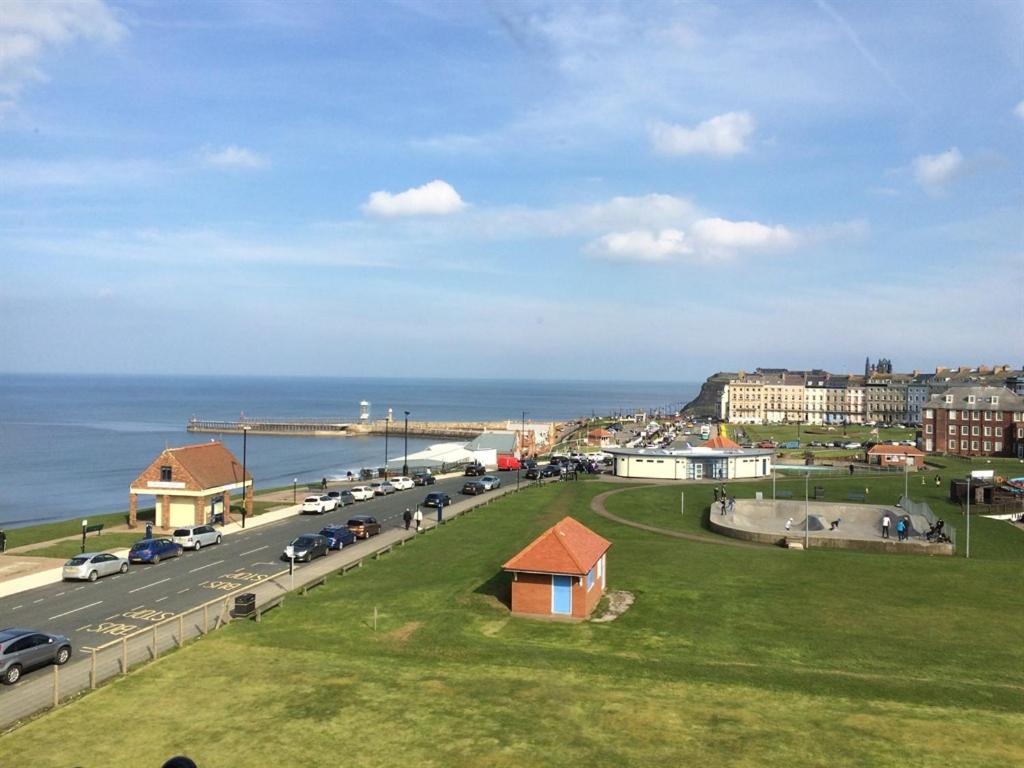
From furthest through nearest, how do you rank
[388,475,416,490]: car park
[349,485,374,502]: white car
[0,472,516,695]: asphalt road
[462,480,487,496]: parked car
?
[388,475,416,490]: car park, [462,480,487,496]: parked car, [349,485,374,502]: white car, [0,472,516,695]: asphalt road

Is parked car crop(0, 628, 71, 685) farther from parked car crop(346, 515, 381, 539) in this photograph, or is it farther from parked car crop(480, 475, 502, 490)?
parked car crop(480, 475, 502, 490)

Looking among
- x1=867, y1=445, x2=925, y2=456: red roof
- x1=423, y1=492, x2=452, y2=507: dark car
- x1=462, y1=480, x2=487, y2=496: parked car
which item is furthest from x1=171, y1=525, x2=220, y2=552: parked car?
x1=867, y1=445, x2=925, y2=456: red roof

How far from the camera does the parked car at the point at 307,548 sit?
39.9m

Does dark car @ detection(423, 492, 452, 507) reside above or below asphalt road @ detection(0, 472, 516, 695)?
above

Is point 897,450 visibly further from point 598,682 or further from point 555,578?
point 598,682

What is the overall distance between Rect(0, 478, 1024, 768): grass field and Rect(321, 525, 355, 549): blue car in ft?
22.2

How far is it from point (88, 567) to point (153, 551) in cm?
430

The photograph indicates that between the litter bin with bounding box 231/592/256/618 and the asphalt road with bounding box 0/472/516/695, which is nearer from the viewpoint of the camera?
the asphalt road with bounding box 0/472/516/695

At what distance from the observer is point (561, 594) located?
3012cm

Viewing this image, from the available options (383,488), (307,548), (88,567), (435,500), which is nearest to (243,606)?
(307,548)

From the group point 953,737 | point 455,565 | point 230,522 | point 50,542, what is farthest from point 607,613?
point 50,542

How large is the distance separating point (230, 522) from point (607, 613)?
30.9 meters

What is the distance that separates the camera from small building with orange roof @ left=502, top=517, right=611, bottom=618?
97.9ft

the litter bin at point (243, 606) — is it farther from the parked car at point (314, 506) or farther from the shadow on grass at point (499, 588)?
the parked car at point (314, 506)
